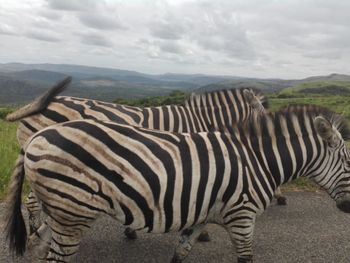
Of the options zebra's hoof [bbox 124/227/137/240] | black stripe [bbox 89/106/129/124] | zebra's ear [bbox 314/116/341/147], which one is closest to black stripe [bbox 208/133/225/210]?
zebra's ear [bbox 314/116/341/147]

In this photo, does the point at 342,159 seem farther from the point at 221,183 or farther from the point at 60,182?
the point at 60,182

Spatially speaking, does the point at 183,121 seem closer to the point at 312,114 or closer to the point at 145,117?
the point at 145,117

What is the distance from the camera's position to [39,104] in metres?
5.04

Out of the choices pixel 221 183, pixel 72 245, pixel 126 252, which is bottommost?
pixel 126 252

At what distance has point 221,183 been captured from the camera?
4074 millimetres

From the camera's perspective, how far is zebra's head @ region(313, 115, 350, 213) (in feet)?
15.1

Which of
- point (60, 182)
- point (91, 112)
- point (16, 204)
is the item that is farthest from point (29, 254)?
point (91, 112)

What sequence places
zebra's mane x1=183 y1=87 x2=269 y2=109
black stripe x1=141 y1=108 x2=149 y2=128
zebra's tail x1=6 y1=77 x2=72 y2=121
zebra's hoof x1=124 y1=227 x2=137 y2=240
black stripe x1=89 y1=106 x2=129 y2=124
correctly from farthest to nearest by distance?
zebra's mane x1=183 y1=87 x2=269 y2=109 → black stripe x1=141 y1=108 x2=149 y2=128 → black stripe x1=89 y1=106 x2=129 y2=124 → zebra's hoof x1=124 y1=227 x2=137 y2=240 → zebra's tail x1=6 y1=77 x2=72 y2=121

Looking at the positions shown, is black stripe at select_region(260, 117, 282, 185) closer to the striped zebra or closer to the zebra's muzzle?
the striped zebra

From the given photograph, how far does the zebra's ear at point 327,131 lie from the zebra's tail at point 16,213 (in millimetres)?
3330

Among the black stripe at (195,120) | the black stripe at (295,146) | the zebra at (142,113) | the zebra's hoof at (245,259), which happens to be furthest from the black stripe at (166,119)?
the zebra's hoof at (245,259)

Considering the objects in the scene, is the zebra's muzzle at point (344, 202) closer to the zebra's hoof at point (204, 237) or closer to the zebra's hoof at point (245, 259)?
the zebra's hoof at point (245, 259)

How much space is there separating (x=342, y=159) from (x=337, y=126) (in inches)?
17.8

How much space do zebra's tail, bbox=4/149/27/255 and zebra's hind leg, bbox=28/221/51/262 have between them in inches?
7.3
